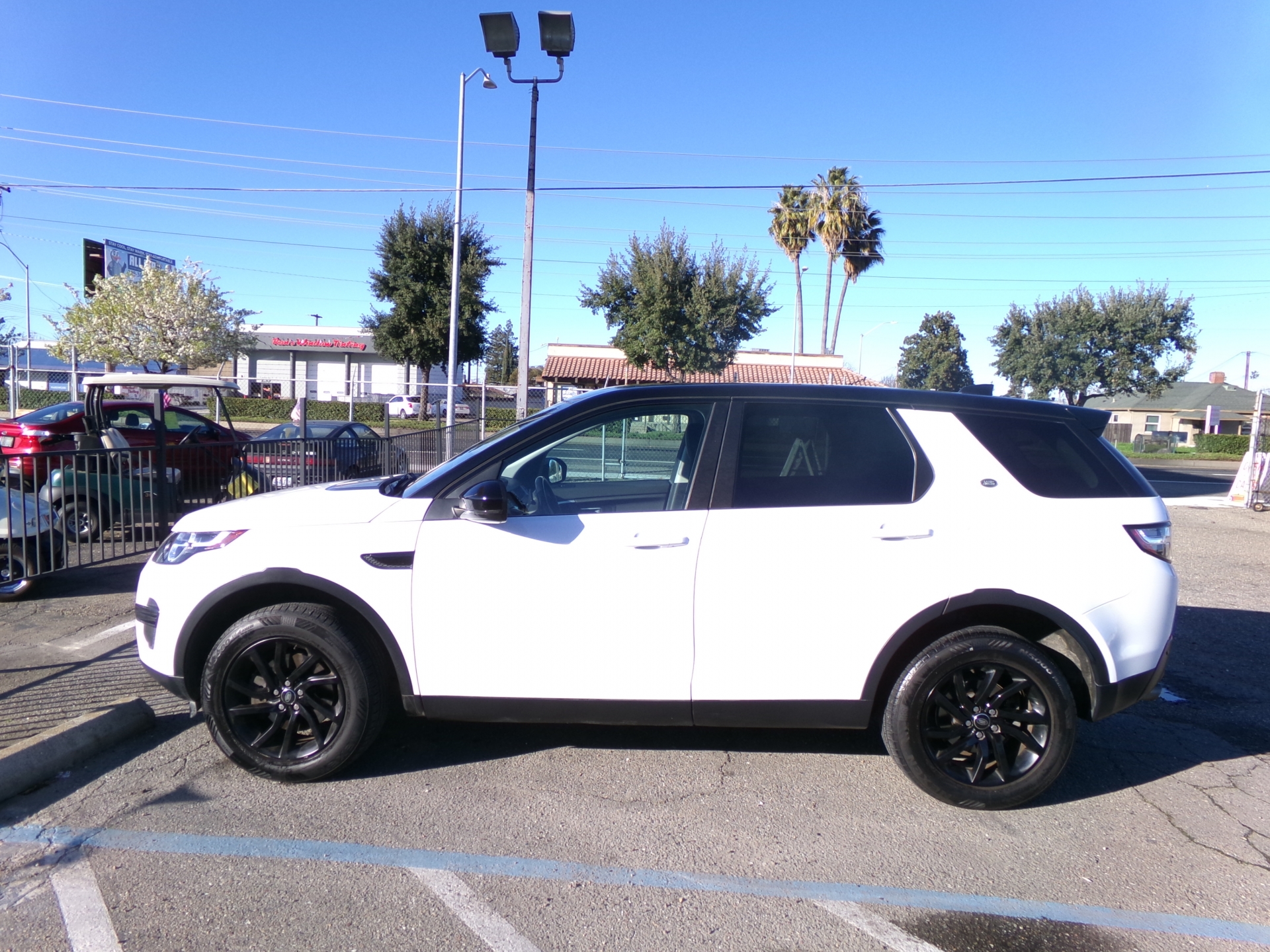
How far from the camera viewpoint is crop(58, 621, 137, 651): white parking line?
6.03 metres

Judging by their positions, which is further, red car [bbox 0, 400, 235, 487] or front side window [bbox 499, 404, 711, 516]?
red car [bbox 0, 400, 235, 487]

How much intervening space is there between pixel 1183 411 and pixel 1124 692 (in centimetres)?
7399

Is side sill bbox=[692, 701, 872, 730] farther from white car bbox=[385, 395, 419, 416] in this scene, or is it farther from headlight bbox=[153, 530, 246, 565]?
white car bbox=[385, 395, 419, 416]

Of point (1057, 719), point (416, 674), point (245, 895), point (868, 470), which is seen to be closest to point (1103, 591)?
point (1057, 719)

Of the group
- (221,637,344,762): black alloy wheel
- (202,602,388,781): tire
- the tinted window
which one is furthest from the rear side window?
(221,637,344,762): black alloy wheel

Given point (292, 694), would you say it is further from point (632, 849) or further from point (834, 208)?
point (834, 208)

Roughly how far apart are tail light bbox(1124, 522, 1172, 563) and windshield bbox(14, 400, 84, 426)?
47.1 ft

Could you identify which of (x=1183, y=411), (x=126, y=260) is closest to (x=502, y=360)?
(x=126, y=260)

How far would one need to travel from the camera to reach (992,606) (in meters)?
3.84

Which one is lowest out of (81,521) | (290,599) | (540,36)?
(81,521)

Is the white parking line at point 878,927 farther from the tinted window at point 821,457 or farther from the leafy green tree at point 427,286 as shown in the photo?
the leafy green tree at point 427,286

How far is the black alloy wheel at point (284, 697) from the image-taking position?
3.92 m

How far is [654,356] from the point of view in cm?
2741

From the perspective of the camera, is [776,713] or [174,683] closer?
[776,713]
